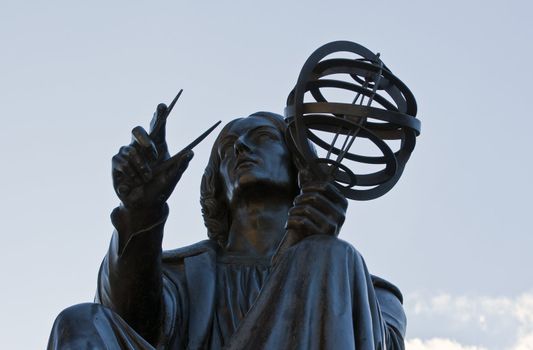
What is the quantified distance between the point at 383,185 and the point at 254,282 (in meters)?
0.99

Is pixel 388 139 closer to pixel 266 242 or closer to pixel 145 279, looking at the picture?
pixel 266 242

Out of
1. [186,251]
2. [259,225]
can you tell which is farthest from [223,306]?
[259,225]

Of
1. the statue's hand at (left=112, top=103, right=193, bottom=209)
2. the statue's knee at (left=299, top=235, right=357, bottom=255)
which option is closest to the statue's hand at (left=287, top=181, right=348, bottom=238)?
the statue's knee at (left=299, top=235, right=357, bottom=255)

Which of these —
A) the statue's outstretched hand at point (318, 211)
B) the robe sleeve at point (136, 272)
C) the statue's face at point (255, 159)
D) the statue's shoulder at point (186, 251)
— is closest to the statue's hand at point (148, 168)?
the robe sleeve at point (136, 272)

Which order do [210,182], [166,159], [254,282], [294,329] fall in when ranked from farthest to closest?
[210,182]
[254,282]
[166,159]
[294,329]

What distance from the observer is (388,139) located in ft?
37.0

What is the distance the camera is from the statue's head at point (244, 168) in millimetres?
11461

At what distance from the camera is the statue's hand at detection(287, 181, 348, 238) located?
10266 mm

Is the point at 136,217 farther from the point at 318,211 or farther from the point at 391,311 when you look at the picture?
the point at 391,311

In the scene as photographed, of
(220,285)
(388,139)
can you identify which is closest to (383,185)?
(388,139)

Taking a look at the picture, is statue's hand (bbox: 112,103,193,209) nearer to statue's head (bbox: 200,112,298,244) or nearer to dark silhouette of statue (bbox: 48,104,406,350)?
dark silhouette of statue (bbox: 48,104,406,350)

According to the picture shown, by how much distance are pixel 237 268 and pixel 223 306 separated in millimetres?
350

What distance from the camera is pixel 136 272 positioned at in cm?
1049

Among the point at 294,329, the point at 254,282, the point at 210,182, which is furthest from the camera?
the point at 210,182
